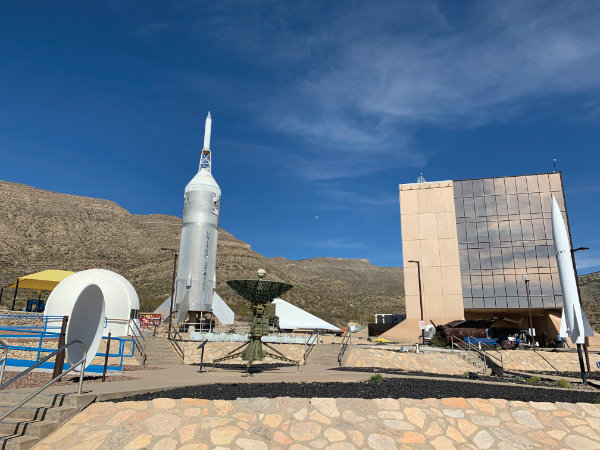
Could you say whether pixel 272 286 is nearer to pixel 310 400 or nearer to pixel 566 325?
pixel 310 400

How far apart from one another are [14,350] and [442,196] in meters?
39.3

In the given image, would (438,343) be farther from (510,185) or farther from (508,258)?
(510,185)

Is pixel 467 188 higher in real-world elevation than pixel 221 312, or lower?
higher

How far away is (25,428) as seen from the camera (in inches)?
265

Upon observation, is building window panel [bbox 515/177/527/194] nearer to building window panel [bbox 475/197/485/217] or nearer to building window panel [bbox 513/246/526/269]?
building window panel [bbox 475/197/485/217]

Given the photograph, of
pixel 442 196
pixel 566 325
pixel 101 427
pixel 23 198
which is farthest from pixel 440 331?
pixel 23 198

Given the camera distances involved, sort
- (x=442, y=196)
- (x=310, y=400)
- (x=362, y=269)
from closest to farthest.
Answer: (x=310, y=400), (x=442, y=196), (x=362, y=269)

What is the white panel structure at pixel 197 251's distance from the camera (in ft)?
106

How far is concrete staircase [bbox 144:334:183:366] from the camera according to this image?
65.8 feet

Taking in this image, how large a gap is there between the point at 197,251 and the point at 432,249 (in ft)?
80.1

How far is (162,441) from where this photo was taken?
22.3 ft

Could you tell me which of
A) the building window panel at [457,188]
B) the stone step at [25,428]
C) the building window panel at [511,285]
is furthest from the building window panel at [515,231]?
the stone step at [25,428]

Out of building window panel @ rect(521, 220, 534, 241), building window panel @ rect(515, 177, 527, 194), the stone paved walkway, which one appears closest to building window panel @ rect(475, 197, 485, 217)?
building window panel @ rect(515, 177, 527, 194)

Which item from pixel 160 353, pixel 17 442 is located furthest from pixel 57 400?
pixel 160 353
